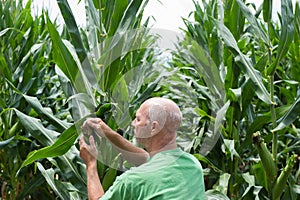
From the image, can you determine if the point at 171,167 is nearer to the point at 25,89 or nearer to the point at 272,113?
the point at 272,113

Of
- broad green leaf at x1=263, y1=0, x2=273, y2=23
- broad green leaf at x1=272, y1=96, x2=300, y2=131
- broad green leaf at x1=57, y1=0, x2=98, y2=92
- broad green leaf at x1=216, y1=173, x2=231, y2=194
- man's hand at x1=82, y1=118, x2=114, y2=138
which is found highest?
broad green leaf at x1=263, y1=0, x2=273, y2=23

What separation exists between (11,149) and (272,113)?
1000mm

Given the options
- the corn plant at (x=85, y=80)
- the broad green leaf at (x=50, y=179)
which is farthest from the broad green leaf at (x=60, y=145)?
the broad green leaf at (x=50, y=179)

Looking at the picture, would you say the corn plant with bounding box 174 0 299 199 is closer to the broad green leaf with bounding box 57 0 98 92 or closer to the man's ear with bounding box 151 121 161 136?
the broad green leaf with bounding box 57 0 98 92

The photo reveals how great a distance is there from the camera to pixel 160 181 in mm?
992

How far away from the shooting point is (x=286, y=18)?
157cm

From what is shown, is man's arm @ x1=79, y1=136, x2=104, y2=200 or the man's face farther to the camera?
man's arm @ x1=79, y1=136, x2=104, y2=200

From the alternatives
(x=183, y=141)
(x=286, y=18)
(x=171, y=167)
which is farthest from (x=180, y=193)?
(x=286, y=18)

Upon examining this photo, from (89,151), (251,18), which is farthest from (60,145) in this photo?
(251,18)

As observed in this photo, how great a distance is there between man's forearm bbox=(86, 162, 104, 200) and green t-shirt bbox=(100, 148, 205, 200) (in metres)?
0.12

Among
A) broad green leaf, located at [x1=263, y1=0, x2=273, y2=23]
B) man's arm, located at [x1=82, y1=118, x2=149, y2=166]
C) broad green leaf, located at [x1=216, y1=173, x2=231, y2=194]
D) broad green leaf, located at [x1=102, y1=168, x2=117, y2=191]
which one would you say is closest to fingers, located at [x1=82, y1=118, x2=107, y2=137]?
man's arm, located at [x1=82, y1=118, x2=149, y2=166]

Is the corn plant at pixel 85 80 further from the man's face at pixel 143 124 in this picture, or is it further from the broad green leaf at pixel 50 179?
the man's face at pixel 143 124

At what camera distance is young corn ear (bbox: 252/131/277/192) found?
1.52 m

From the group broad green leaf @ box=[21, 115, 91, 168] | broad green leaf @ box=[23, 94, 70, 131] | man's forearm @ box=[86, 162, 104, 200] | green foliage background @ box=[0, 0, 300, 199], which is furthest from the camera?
broad green leaf @ box=[23, 94, 70, 131]
